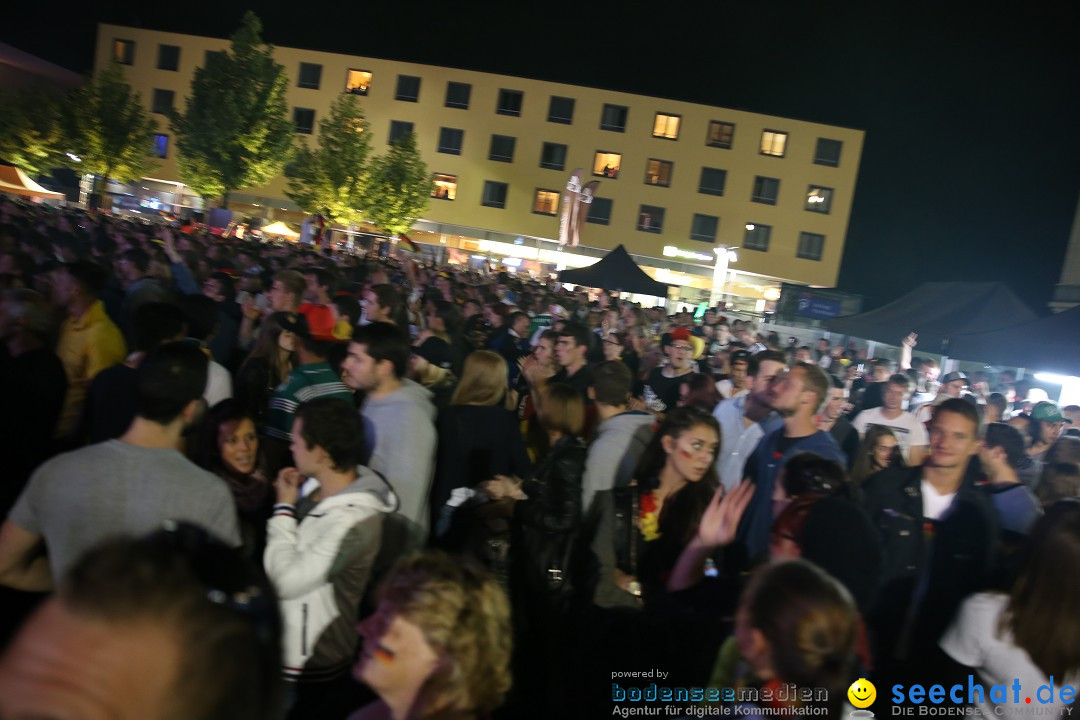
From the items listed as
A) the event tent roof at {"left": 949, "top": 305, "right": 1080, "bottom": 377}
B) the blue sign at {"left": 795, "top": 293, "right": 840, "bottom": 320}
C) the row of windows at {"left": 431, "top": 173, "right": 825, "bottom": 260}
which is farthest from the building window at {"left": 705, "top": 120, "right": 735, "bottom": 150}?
the event tent roof at {"left": 949, "top": 305, "right": 1080, "bottom": 377}

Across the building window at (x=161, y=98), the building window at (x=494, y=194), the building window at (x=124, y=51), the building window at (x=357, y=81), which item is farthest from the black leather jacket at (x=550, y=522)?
the building window at (x=124, y=51)

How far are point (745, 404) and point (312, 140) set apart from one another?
4982 centimetres

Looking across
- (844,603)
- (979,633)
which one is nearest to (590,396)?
(979,633)

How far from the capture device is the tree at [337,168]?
152ft

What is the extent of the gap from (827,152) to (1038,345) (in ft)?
138

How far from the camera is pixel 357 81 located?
50438 mm

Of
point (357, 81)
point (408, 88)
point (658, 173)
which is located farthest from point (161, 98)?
point (658, 173)

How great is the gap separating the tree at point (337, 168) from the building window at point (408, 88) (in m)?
3.08

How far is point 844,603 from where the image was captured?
2.22 meters

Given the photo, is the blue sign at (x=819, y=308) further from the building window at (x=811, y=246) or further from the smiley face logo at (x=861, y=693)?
the smiley face logo at (x=861, y=693)

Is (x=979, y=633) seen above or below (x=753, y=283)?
below

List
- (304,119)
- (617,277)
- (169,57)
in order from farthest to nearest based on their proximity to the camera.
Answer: (169,57) → (304,119) → (617,277)

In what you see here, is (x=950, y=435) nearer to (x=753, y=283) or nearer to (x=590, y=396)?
(x=590, y=396)

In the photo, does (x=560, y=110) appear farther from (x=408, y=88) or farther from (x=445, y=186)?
(x=408, y=88)
